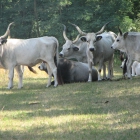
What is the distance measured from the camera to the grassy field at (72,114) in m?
8.55

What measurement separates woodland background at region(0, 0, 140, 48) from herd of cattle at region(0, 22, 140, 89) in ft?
51.1

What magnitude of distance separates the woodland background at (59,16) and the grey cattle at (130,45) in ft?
56.9

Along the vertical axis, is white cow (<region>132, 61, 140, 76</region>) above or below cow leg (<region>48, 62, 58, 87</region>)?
below

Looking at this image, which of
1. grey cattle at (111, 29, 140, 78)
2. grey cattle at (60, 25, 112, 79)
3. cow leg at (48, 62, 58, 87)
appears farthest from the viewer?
grey cattle at (60, 25, 112, 79)

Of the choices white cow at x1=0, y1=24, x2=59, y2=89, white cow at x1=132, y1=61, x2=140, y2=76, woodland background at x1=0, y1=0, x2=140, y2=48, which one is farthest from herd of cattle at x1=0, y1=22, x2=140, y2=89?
woodland background at x1=0, y1=0, x2=140, y2=48

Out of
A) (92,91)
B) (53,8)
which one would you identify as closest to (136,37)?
(92,91)

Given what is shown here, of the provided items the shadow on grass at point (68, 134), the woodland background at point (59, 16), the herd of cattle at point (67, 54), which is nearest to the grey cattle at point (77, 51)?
the herd of cattle at point (67, 54)

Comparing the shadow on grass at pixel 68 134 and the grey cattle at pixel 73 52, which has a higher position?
the shadow on grass at pixel 68 134

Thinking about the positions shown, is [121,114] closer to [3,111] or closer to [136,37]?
[3,111]

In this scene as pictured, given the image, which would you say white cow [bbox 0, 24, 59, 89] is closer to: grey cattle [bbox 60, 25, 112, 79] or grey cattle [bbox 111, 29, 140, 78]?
grey cattle [bbox 111, 29, 140, 78]

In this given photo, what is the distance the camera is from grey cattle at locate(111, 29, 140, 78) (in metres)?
18.9

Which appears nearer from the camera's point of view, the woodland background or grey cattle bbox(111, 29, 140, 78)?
grey cattle bbox(111, 29, 140, 78)

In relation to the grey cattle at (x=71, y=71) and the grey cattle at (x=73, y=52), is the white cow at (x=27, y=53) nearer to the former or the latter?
the grey cattle at (x=71, y=71)

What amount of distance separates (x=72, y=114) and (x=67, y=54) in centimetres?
1156
